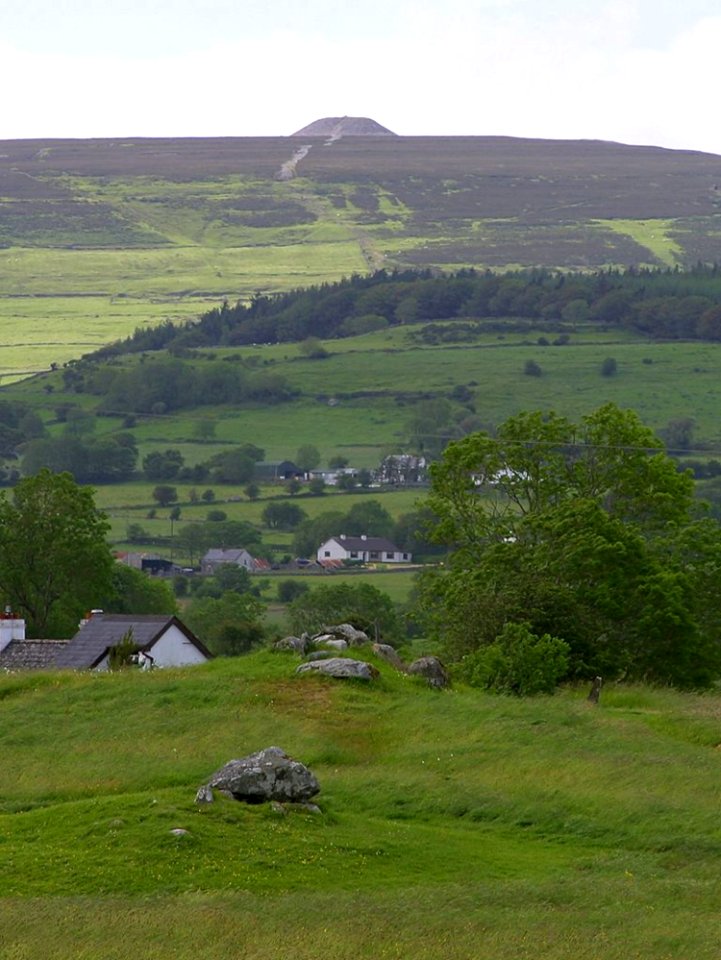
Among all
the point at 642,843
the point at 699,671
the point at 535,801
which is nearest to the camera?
the point at 642,843

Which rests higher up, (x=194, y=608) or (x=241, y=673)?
(x=241, y=673)

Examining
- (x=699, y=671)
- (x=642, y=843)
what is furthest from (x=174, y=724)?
(x=699, y=671)

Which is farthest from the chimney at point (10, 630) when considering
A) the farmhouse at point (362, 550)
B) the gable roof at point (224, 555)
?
the farmhouse at point (362, 550)

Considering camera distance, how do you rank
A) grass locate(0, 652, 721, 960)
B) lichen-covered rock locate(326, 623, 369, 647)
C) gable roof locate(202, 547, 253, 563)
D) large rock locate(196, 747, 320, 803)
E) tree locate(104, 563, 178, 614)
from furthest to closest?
gable roof locate(202, 547, 253, 563)
tree locate(104, 563, 178, 614)
lichen-covered rock locate(326, 623, 369, 647)
large rock locate(196, 747, 320, 803)
grass locate(0, 652, 721, 960)

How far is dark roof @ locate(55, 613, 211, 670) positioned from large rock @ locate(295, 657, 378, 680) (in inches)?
396

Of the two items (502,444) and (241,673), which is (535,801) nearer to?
(241,673)

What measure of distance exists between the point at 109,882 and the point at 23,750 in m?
12.9

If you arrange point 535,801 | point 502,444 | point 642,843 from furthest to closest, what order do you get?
1. point 502,444
2. point 535,801
3. point 642,843

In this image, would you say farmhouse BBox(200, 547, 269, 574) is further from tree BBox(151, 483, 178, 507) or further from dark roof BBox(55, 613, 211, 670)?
dark roof BBox(55, 613, 211, 670)

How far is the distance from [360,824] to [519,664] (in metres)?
16.3

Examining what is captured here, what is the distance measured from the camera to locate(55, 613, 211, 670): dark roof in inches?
1914

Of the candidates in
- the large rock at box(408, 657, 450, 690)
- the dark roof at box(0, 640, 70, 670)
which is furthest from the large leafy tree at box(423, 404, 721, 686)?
the dark roof at box(0, 640, 70, 670)

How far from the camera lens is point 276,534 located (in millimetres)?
160375

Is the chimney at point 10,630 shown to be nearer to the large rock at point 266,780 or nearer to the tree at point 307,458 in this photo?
the large rock at point 266,780
